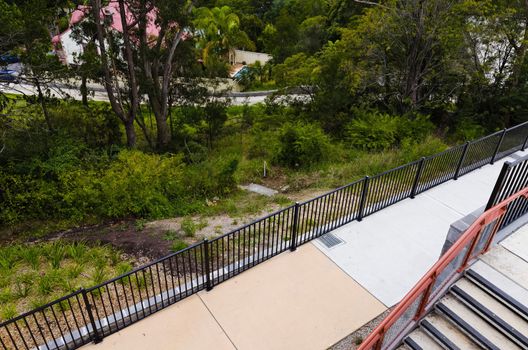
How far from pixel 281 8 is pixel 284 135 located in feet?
105

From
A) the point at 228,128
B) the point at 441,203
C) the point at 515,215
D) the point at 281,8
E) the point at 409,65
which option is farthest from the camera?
the point at 281,8

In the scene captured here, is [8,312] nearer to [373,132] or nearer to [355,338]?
[355,338]

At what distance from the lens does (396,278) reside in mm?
5820

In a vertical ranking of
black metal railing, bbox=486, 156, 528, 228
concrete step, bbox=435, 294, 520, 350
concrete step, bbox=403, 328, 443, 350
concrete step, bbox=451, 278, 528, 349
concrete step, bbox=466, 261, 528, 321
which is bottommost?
concrete step, bbox=403, 328, 443, 350

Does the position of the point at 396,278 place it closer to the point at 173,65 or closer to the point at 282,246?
the point at 282,246

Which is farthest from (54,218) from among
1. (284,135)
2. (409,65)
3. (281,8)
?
(281,8)

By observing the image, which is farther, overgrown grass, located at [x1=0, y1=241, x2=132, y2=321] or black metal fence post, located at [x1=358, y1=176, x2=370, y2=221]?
black metal fence post, located at [x1=358, y1=176, x2=370, y2=221]

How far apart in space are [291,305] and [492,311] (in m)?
2.71

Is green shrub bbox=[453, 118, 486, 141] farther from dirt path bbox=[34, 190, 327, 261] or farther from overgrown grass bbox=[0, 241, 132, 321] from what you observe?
overgrown grass bbox=[0, 241, 132, 321]

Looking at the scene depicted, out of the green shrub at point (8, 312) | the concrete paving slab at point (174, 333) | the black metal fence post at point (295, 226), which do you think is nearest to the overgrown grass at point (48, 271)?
the green shrub at point (8, 312)

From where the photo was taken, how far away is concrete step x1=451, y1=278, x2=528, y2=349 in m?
3.69

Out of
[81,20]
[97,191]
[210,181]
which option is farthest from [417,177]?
[81,20]

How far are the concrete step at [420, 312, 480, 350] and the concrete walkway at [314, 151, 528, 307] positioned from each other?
1.31 metres

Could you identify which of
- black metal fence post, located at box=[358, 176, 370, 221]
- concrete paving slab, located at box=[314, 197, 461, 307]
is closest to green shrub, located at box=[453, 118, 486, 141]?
concrete paving slab, located at box=[314, 197, 461, 307]
